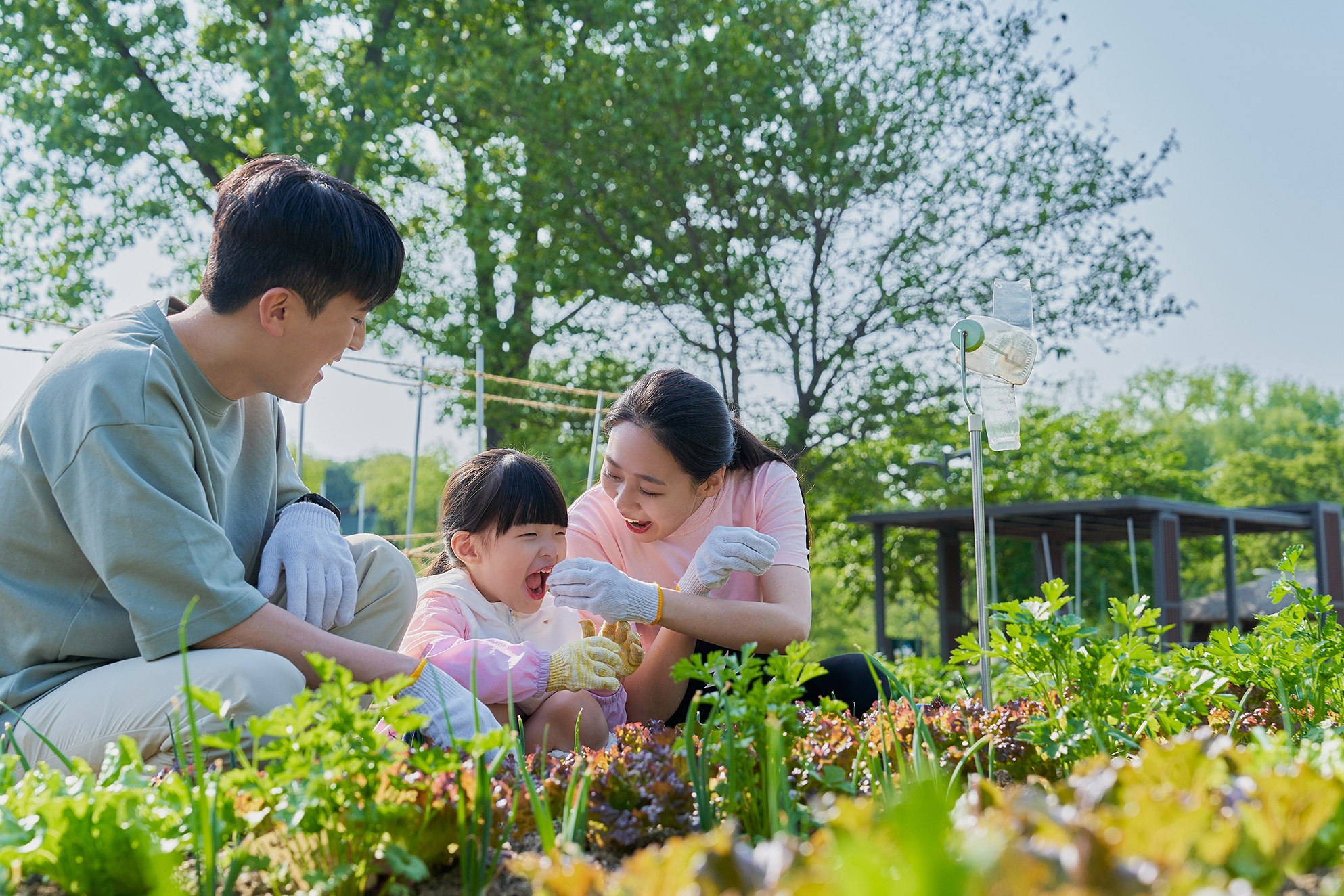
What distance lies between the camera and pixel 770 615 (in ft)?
6.61

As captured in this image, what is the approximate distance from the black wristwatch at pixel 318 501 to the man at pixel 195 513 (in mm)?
143

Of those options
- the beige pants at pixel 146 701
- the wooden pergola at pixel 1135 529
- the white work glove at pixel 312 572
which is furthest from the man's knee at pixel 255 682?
the wooden pergola at pixel 1135 529

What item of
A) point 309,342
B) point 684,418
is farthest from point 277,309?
point 684,418

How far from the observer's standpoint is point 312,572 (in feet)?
5.42

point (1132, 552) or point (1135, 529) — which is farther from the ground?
point (1135, 529)

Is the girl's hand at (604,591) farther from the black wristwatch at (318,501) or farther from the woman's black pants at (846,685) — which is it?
the black wristwatch at (318,501)

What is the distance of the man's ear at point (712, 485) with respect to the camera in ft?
7.70

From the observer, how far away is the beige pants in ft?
4.13

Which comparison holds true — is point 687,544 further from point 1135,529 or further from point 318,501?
point 1135,529

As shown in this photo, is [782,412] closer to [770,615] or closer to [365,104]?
[365,104]

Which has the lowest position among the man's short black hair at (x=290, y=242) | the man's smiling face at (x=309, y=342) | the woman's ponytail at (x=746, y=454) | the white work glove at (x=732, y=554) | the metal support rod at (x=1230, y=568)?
the metal support rod at (x=1230, y=568)

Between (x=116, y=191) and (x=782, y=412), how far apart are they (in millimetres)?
8795

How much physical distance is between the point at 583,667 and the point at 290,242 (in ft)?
3.17

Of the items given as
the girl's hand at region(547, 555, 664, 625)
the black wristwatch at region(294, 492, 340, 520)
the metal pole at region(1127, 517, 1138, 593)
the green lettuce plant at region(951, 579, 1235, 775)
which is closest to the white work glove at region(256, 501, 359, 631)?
the black wristwatch at region(294, 492, 340, 520)
